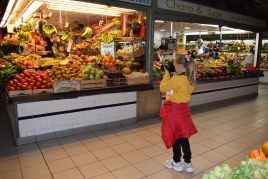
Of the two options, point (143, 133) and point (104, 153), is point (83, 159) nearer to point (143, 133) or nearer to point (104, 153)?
point (104, 153)

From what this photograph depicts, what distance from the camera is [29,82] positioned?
405 cm

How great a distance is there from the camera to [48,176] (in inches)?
115

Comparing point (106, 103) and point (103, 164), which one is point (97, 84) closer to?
point (106, 103)

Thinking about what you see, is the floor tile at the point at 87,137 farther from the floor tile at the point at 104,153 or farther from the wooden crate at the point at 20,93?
the wooden crate at the point at 20,93

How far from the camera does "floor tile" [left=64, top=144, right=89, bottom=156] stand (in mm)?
3632

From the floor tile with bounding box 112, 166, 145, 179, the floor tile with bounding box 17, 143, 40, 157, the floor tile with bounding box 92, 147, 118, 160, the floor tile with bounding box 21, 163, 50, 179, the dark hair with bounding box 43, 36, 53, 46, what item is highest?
the dark hair with bounding box 43, 36, 53, 46

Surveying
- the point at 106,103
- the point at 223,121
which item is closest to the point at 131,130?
the point at 106,103

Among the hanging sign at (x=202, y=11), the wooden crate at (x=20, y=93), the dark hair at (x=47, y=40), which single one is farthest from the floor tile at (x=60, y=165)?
the dark hair at (x=47, y=40)

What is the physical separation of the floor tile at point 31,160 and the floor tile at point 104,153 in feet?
2.80

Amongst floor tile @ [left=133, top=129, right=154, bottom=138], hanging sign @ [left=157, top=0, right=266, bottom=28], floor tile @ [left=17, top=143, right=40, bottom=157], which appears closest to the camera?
floor tile @ [left=17, top=143, right=40, bottom=157]

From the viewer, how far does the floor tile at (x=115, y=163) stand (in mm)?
3193

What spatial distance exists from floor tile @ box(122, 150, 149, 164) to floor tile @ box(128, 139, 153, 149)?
0.71ft

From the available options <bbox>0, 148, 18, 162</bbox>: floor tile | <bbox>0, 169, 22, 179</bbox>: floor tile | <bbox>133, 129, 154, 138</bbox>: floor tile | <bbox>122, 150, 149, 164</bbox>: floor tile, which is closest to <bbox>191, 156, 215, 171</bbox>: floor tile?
<bbox>122, 150, 149, 164</bbox>: floor tile

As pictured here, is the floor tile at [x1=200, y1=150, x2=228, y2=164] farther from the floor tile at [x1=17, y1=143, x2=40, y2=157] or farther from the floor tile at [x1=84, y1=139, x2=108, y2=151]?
the floor tile at [x1=17, y1=143, x2=40, y2=157]
